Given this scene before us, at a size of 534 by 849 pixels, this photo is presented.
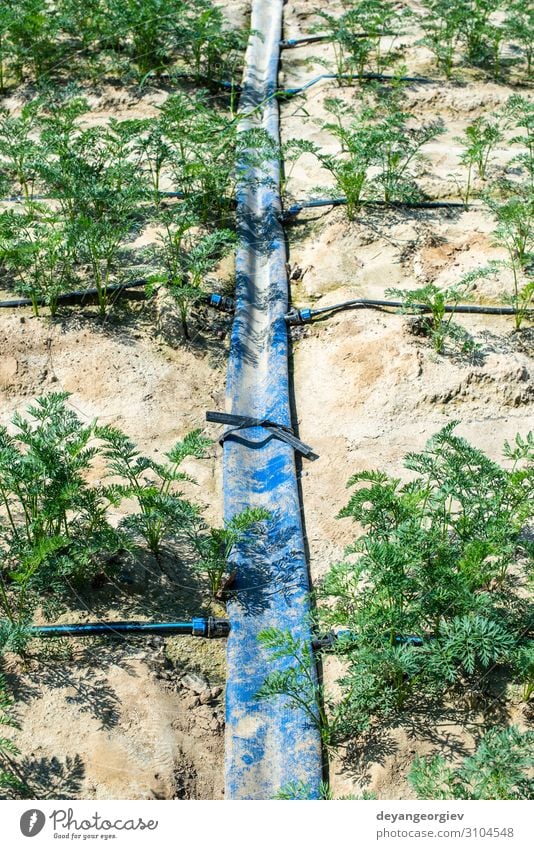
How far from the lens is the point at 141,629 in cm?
579

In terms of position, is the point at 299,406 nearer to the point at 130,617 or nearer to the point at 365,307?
the point at 365,307

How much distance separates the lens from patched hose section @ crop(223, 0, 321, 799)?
209 inches

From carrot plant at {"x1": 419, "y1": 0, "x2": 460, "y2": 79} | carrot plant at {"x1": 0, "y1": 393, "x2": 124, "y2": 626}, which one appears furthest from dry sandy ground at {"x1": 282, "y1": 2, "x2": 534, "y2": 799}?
carrot plant at {"x1": 419, "y1": 0, "x2": 460, "y2": 79}

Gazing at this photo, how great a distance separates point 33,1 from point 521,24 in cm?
547

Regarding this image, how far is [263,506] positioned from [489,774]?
2.69 meters

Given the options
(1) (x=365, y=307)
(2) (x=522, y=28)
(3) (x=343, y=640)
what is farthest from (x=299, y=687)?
(2) (x=522, y=28)

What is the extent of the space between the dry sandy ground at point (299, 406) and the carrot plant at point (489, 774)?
469 mm

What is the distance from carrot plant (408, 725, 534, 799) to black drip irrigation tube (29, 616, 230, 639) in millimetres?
1555

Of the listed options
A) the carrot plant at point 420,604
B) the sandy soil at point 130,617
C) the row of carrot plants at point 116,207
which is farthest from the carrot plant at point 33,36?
the carrot plant at point 420,604

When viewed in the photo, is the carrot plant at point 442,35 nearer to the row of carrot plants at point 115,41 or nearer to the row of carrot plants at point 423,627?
the row of carrot plants at point 115,41

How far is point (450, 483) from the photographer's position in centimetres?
564

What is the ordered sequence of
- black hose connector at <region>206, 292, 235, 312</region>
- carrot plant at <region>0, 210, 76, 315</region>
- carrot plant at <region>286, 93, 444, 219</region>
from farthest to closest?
1. carrot plant at <region>286, 93, 444, 219</region>
2. black hose connector at <region>206, 292, 235, 312</region>
3. carrot plant at <region>0, 210, 76, 315</region>

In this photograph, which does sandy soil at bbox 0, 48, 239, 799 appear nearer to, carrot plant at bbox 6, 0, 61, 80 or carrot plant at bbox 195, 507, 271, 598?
carrot plant at bbox 195, 507, 271, 598

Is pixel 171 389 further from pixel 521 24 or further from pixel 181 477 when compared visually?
pixel 521 24
